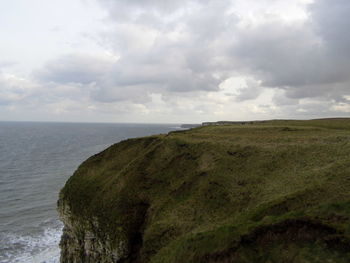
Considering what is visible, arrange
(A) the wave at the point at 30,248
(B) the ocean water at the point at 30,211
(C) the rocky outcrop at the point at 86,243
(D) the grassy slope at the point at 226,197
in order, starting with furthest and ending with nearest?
(B) the ocean water at the point at 30,211, (A) the wave at the point at 30,248, (C) the rocky outcrop at the point at 86,243, (D) the grassy slope at the point at 226,197

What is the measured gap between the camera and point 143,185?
31.0m

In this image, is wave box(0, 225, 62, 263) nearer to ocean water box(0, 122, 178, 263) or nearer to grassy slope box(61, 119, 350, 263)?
ocean water box(0, 122, 178, 263)

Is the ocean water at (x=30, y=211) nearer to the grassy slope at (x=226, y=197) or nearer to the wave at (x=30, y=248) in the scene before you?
the wave at (x=30, y=248)

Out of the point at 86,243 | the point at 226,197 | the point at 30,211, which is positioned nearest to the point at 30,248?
the point at 30,211

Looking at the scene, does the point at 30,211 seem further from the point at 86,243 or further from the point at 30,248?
the point at 86,243

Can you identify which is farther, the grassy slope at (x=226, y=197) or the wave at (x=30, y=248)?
the wave at (x=30, y=248)

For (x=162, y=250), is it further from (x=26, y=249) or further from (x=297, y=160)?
(x=26, y=249)

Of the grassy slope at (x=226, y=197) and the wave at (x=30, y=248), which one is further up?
the grassy slope at (x=226, y=197)

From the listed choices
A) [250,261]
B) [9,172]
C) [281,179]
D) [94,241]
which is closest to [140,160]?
[94,241]

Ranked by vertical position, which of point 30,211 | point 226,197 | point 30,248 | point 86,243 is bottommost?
point 30,248

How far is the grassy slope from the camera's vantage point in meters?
15.0

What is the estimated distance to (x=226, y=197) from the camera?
23797 millimetres

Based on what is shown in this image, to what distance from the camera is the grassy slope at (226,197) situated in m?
15.0

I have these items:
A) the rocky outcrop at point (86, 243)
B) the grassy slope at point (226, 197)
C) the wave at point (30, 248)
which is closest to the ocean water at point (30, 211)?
the wave at point (30, 248)
